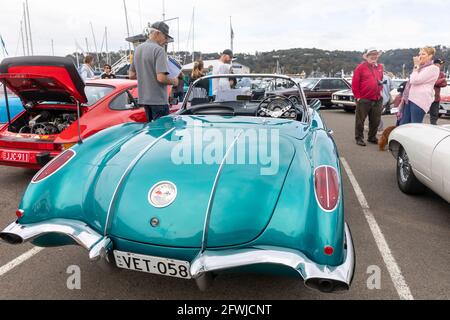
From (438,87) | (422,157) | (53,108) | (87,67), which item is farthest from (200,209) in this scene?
(87,67)

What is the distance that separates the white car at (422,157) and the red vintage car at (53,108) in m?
3.27

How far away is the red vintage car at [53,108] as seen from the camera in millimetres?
3688

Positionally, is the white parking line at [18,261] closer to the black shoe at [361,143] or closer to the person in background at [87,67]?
the black shoe at [361,143]

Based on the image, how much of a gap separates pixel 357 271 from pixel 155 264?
1484mm

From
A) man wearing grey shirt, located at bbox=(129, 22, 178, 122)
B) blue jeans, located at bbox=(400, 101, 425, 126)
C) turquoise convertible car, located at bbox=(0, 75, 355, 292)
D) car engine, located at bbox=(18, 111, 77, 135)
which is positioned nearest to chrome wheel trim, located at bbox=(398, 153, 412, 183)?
blue jeans, located at bbox=(400, 101, 425, 126)

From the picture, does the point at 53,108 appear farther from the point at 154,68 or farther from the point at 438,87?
the point at 438,87

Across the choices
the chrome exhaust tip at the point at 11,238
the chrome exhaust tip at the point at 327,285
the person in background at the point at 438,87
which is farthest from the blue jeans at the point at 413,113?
the chrome exhaust tip at the point at 11,238

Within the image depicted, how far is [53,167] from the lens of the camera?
2.39 metres

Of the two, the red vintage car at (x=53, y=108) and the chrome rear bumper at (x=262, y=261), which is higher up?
the red vintage car at (x=53, y=108)

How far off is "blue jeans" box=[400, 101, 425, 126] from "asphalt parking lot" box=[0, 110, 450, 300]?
231cm

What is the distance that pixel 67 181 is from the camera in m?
2.24
